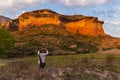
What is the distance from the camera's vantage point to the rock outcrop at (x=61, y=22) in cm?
12912

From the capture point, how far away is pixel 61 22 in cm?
13338

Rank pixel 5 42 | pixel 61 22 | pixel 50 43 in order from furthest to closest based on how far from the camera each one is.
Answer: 1. pixel 61 22
2. pixel 50 43
3. pixel 5 42

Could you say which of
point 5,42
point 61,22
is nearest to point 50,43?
point 5,42

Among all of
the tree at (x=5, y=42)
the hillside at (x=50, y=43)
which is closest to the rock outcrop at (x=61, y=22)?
the hillside at (x=50, y=43)

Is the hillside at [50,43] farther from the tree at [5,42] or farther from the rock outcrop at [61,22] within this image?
the rock outcrop at [61,22]

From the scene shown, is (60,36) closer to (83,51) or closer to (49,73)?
(83,51)

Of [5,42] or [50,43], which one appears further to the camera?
[50,43]

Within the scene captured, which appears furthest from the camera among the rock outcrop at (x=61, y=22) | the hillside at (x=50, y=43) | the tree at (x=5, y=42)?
the rock outcrop at (x=61, y=22)

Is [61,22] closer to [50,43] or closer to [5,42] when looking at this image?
[50,43]

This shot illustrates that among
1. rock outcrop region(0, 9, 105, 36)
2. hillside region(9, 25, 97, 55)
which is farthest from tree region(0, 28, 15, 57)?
rock outcrop region(0, 9, 105, 36)

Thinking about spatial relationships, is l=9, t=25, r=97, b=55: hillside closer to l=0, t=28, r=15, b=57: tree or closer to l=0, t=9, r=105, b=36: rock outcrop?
l=0, t=28, r=15, b=57: tree

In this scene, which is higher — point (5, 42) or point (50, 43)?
point (5, 42)

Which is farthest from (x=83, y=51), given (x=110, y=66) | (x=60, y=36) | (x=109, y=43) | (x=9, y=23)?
(x=110, y=66)

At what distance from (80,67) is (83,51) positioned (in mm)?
73808
